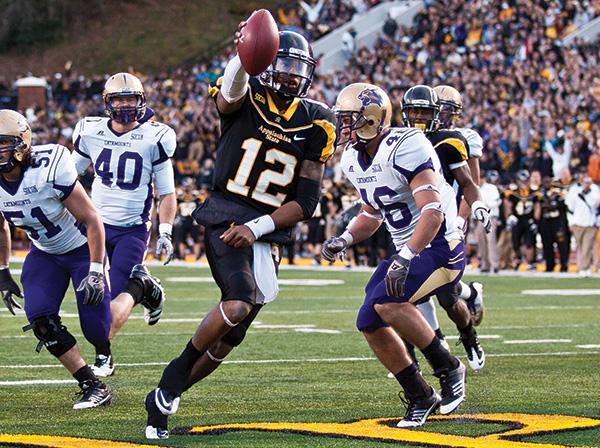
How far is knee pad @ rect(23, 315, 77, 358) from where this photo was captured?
6586 millimetres

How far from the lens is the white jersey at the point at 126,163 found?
812 cm

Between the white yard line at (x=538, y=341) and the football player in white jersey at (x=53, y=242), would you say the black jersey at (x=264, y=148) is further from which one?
the white yard line at (x=538, y=341)

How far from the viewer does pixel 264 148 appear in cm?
571

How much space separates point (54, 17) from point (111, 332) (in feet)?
151

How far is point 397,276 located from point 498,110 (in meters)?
18.7

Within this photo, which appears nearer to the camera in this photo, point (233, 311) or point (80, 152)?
point (233, 311)

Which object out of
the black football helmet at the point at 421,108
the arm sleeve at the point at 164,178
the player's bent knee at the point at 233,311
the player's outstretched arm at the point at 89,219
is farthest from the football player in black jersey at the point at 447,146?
the player's bent knee at the point at 233,311

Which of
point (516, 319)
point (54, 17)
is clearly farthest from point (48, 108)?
point (516, 319)

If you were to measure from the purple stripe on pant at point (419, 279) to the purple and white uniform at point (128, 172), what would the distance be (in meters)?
2.10

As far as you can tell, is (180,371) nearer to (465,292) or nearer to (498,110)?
(465,292)

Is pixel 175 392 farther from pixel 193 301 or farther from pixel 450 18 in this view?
pixel 450 18

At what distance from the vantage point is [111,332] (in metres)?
7.62

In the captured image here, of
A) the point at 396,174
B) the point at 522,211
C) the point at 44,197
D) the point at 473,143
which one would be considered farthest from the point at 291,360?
the point at 522,211

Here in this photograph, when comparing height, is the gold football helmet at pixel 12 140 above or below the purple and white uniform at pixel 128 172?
above
